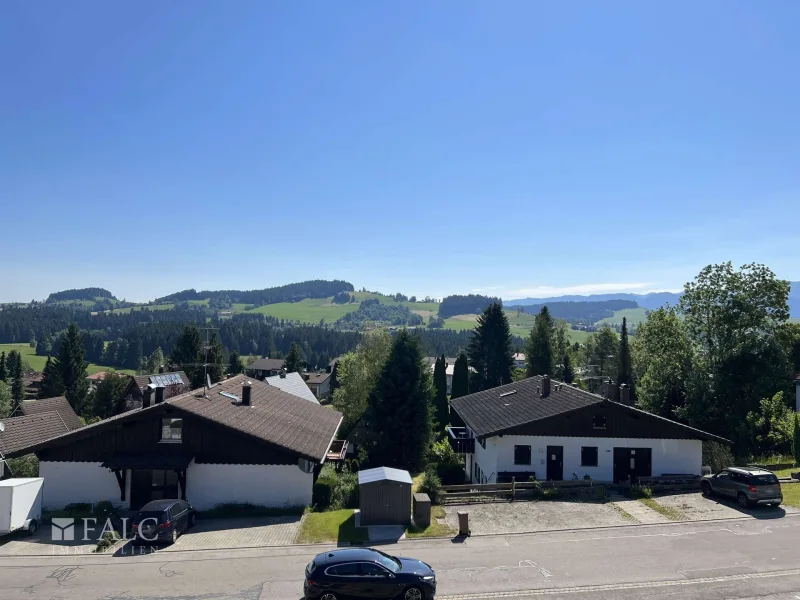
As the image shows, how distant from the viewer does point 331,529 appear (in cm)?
2283

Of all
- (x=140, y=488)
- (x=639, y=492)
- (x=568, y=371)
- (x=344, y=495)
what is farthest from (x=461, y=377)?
(x=140, y=488)

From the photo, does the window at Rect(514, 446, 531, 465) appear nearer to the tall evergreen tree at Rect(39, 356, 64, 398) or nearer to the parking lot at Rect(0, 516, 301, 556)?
the parking lot at Rect(0, 516, 301, 556)

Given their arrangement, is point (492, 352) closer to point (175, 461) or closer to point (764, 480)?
point (764, 480)

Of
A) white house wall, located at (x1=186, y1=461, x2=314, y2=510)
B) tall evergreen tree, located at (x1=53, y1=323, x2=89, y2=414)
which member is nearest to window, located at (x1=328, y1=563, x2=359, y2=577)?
white house wall, located at (x1=186, y1=461, x2=314, y2=510)

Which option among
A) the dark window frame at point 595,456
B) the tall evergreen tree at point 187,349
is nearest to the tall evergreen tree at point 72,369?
the tall evergreen tree at point 187,349

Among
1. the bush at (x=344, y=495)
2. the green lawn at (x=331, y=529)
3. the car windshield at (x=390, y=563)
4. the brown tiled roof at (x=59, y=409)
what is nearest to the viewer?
the car windshield at (x=390, y=563)

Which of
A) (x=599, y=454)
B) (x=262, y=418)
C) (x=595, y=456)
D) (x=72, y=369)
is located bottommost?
(x=595, y=456)

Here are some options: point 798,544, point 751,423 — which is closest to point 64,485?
point 798,544

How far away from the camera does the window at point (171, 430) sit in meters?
27.0

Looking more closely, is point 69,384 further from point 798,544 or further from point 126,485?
point 798,544

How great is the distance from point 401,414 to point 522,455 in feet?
30.2

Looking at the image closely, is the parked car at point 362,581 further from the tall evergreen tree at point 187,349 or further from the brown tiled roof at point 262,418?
the tall evergreen tree at point 187,349

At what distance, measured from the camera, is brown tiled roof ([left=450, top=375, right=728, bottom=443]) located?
31656 mm

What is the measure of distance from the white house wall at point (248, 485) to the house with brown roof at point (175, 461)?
0.15ft
